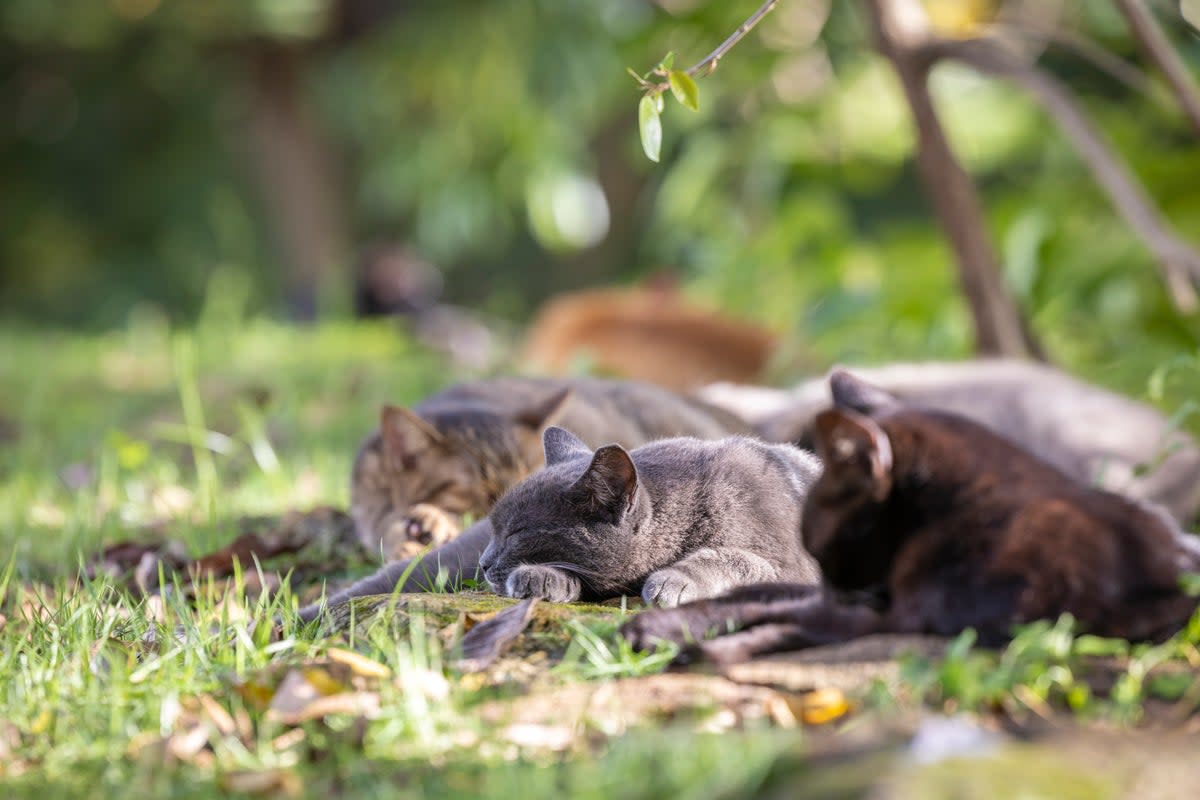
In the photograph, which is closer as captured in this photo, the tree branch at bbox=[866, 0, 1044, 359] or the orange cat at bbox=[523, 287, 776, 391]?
the tree branch at bbox=[866, 0, 1044, 359]

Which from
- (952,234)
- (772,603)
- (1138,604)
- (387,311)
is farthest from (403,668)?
(387,311)

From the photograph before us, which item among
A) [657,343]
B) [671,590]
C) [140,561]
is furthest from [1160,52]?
[140,561]

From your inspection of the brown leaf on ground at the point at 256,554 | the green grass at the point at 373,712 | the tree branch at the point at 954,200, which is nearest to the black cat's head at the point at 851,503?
the green grass at the point at 373,712

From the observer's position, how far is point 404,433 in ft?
11.8

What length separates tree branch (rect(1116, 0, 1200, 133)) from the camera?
383 cm

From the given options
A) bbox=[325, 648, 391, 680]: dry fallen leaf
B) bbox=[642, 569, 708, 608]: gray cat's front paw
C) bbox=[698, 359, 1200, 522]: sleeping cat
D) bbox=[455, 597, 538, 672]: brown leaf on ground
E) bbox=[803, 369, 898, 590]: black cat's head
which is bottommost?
bbox=[698, 359, 1200, 522]: sleeping cat

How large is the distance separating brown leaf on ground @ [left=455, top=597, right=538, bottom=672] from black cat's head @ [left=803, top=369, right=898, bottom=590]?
0.48 meters

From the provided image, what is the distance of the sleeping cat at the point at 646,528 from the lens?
234cm

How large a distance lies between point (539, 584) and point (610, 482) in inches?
8.7

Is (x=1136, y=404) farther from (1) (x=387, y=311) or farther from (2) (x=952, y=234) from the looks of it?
(1) (x=387, y=311)

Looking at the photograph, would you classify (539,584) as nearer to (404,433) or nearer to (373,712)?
(373,712)

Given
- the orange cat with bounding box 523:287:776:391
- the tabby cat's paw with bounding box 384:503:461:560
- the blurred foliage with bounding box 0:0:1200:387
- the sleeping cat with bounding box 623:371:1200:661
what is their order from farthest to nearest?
the orange cat with bounding box 523:287:776:391 → the blurred foliage with bounding box 0:0:1200:387 → the tabby cat's paw with bounding box 384:503:461:560 → the sleeping cat with bounding box 623:371:1200:661

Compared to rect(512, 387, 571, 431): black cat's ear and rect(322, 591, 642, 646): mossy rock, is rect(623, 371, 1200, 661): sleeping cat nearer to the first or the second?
rect(322, 591, 642, 646): mossy rock

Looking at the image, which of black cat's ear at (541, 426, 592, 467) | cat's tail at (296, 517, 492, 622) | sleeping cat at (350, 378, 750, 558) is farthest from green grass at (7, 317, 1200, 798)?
sleeping cat at (350, 378, 750, 558)
